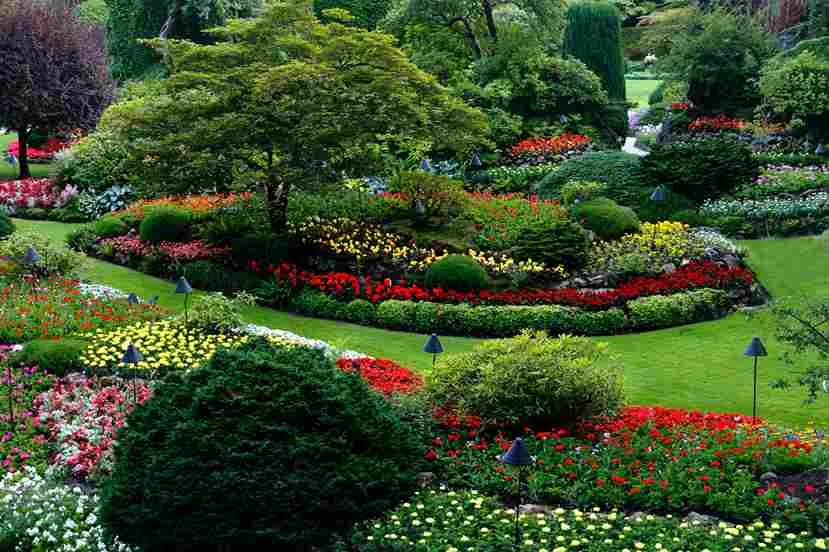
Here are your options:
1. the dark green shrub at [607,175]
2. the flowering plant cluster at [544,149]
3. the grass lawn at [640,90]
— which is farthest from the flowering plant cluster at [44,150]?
the grass lawn at [640,90]

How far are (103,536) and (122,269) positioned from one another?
39.1ft

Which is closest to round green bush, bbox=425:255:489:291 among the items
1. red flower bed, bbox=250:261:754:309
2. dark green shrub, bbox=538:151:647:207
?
red flower bed, bbox=250:261:754:309

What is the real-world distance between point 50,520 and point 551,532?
4.79 m

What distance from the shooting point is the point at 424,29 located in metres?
31.7

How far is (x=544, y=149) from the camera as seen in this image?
2869 centimetres

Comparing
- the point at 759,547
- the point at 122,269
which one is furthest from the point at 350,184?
the point at 759,547

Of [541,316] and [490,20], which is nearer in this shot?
[541,316]

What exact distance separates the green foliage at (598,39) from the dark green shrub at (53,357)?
71.1 feet

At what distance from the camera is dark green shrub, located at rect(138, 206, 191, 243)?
2158 cm

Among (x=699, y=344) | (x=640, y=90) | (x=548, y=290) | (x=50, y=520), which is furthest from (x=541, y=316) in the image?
(x=640, y=90)

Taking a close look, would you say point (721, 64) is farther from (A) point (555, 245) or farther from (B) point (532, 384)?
(B) point (532, 384)

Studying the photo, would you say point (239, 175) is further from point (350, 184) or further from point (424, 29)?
point (424, 29)

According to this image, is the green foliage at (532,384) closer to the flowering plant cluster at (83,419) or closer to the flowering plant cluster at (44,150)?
the flowering plant cluster at (83,419)

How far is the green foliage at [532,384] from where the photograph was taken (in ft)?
39.5
